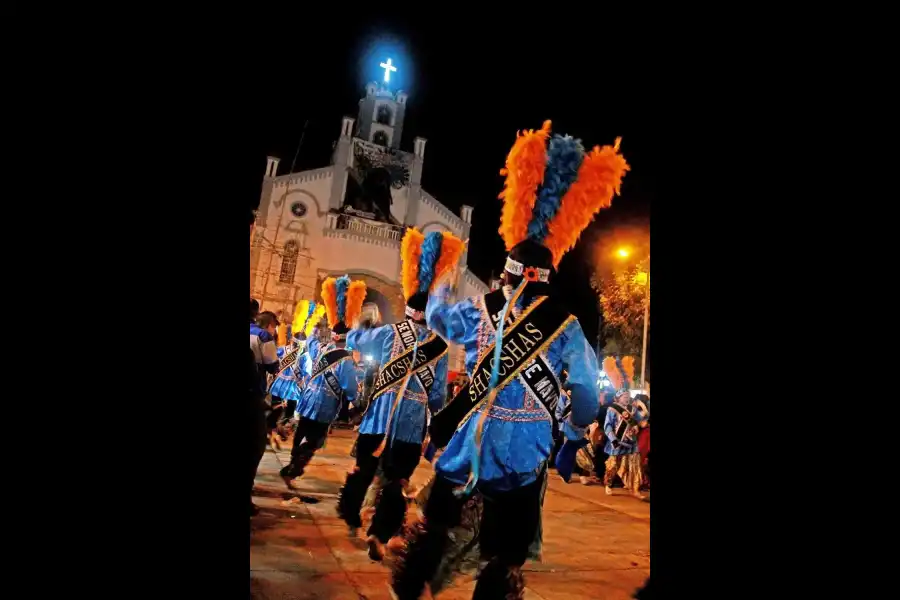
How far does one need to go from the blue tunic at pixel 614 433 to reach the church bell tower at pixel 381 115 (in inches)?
1236

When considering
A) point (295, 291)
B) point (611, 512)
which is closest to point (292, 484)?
point (611, 512)

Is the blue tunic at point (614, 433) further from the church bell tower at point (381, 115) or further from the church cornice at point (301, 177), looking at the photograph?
the church bell tower at point (381, 115)

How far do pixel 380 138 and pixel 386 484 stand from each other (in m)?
37.1

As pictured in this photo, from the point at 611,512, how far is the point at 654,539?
20.6ft

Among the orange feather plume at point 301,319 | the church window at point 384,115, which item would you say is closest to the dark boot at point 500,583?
the orange feather plume at point 301,319

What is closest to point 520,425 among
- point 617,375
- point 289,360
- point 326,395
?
point 326,395

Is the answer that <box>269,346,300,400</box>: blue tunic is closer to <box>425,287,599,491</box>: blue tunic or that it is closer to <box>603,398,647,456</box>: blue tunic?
<box>603,398,647,456</box>: blue tunic

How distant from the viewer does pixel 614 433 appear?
9883 millimetres

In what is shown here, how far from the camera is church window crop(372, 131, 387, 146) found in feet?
124

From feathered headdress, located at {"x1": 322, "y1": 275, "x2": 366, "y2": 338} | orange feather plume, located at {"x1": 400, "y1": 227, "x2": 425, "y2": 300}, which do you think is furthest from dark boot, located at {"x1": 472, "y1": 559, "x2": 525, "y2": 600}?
feathered headdress, located at {"x1": 322, "y1": 275, "x2": 366, "y2": 338}

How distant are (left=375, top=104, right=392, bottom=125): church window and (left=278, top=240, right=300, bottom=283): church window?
14.6 metres

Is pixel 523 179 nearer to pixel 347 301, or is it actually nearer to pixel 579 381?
pixel 579 381

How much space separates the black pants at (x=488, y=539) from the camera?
246 centimetres

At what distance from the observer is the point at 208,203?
100 centimetres
